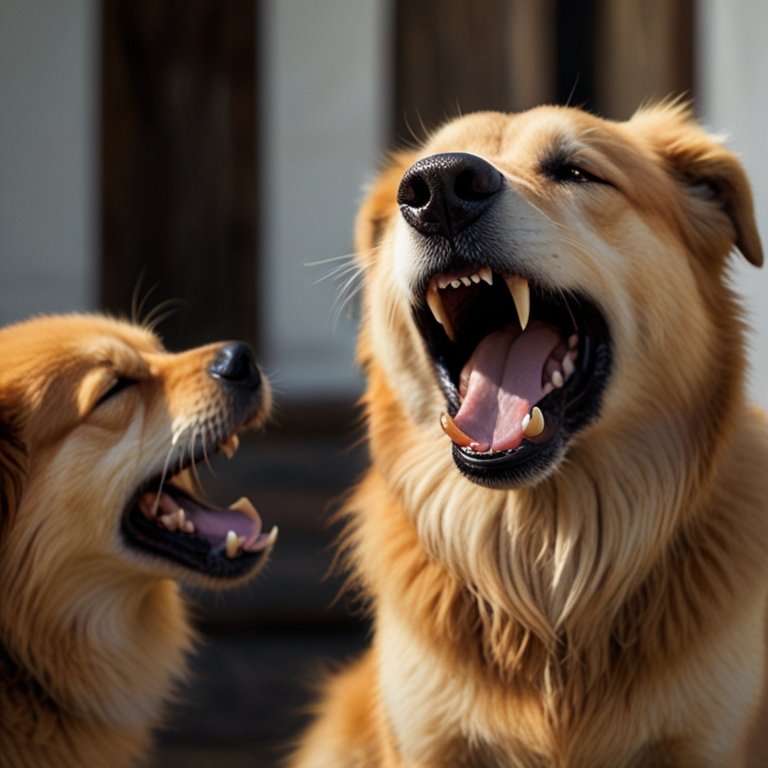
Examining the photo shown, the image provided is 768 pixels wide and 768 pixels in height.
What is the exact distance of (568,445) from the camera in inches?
104

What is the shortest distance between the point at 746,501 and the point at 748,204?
586mm

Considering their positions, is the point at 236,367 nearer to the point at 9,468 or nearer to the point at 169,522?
the point at 169,522

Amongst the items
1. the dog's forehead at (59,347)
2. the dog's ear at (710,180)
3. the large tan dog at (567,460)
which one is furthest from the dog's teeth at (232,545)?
the dog's ear at (710,180)

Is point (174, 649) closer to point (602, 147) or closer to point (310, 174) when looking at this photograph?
point (602, 147)

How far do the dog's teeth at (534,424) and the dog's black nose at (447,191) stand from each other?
0.36 meters

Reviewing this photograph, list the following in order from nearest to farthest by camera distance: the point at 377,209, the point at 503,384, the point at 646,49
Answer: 1. the point at 503,384
2. the point at 377,209
3. the point at 646,49

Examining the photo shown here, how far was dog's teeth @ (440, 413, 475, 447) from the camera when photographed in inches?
100

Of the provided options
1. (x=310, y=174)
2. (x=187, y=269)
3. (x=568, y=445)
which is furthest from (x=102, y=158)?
(x=568, y=445)

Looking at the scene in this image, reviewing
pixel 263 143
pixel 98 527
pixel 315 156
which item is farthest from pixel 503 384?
pixel 315 156

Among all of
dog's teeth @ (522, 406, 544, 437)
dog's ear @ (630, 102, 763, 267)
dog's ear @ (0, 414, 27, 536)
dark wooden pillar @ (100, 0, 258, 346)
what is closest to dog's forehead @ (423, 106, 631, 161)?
dog's ear @ (630, 102, 763, 267)

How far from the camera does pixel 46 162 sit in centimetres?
727

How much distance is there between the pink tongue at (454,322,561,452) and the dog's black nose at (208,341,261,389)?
0.54m

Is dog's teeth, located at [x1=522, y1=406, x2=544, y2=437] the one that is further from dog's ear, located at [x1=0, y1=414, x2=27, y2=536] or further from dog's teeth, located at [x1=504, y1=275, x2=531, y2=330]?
dog's ear, located at [x1=0, y1=414, x2=27, y2=536]

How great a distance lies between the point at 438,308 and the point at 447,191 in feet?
0.87
